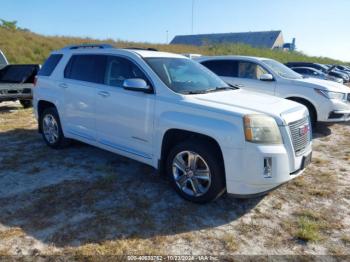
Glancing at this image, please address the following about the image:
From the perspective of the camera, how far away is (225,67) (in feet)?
28.9

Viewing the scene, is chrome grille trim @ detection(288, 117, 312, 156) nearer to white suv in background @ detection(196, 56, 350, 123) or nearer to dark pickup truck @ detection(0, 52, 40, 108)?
white suv in background @ detection(196, 56, 350, 123)

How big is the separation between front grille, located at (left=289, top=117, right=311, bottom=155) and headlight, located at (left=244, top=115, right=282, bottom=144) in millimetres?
269

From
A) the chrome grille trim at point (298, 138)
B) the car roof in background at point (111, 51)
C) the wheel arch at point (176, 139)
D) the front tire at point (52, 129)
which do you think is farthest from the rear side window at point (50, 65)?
the chrome grille trim at point (298, 138)

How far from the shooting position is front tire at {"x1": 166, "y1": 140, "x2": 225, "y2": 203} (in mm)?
3721

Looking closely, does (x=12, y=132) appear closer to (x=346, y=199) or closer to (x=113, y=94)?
(x=113, y=94)

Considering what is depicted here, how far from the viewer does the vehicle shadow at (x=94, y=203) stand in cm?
342

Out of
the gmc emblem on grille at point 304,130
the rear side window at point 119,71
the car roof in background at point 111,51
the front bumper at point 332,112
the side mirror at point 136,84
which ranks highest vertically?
the car roof in background at point 111,51

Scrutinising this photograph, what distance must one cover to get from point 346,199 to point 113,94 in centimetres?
343

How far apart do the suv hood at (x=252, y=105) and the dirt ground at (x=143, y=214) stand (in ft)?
3.70

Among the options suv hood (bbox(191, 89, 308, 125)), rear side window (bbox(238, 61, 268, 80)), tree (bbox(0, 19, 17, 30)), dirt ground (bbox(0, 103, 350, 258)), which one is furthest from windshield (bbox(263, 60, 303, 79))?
tree (bbox(0, 19, 17, 30))

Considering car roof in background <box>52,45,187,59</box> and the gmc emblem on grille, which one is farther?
car roof in background <box>52,45,187,59</box>

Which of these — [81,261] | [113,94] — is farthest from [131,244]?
[113,94]

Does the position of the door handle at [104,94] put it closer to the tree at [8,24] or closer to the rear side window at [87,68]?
the rear side window at [87,68]

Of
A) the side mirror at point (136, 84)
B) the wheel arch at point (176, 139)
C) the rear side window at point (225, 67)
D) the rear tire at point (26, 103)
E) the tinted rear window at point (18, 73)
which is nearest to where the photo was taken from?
the wheel arch at point (176, 139)
